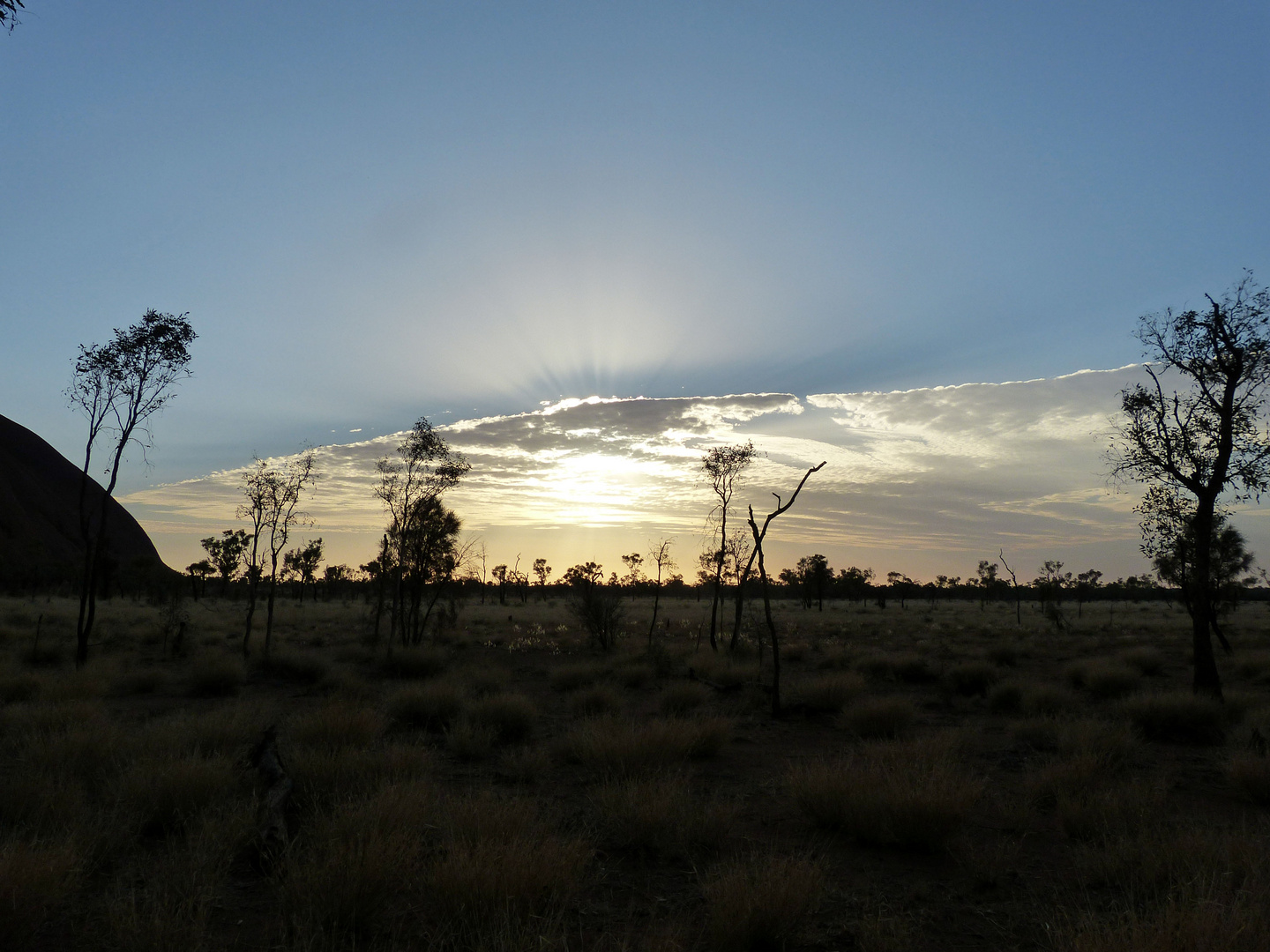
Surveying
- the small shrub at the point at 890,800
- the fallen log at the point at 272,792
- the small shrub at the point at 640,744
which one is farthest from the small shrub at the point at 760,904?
the fallen log at the point at 272,792

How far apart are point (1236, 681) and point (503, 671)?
817 inches

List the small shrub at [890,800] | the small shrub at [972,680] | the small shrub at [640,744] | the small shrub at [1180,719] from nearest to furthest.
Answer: the small shrub at [890,800], the small shrub at [640,744], the small shrub at [1180,719], the small shrub at [972,680]

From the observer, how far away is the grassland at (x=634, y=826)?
15.6 ft

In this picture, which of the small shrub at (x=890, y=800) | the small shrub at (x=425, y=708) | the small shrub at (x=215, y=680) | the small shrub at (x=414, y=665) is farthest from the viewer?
the small shrub at (x=414, y=665)

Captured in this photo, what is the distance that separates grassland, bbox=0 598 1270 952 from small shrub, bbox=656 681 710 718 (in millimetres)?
115

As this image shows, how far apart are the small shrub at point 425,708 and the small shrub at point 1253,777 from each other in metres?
11.8

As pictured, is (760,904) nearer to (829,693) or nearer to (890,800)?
(890,800)

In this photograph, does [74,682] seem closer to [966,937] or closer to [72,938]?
[72,938]

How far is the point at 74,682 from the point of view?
44.6 ft

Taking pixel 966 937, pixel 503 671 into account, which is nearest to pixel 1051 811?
pixel 966 937

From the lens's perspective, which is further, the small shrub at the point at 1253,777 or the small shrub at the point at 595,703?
the small shrub at the point at 595,703

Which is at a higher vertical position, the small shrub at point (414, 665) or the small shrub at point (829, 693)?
the small shrub at point (829, 693)

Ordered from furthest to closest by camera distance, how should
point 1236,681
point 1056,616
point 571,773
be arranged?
point 1056,616 → point 1236,681 → point 571,773

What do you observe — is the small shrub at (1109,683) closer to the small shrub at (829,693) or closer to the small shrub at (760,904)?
the small shrub at (829,693)
